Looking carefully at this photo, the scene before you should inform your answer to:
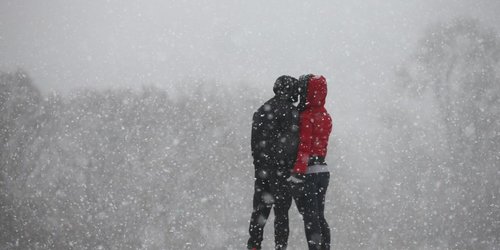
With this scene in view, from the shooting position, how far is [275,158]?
14.7 ft

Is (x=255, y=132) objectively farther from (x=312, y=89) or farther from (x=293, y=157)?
(x=312, y=89)

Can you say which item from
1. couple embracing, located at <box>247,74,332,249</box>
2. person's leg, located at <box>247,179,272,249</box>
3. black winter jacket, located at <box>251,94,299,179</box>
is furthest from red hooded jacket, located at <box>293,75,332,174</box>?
person's leg, located at <box>247,179,272,249</box>

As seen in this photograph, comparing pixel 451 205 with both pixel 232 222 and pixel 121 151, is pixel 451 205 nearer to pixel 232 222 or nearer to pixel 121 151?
pixel 232 222

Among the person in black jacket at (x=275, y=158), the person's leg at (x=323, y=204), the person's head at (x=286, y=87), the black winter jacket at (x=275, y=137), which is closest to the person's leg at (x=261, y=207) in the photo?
the person in black jacket at (x=275, y=158)

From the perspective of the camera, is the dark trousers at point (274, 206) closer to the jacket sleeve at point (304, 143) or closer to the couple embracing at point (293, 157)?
the couple embracing at point (293, 157)

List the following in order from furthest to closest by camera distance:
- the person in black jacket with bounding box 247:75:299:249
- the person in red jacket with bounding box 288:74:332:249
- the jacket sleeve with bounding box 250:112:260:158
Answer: the jacket sleeve with bounding box 250:112:260:158 < the person in black jacket with bounding box 247:75:299:249 < the person in red jacket with bounding box 288:74:332:249

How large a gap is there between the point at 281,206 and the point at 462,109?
46.0m

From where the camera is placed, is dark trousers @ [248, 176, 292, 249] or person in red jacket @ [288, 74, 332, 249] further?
dark trousers @ [248, 176, 292, 249]

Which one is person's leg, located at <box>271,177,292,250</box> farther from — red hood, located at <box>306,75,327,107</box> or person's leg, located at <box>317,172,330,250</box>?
red hood, located at <box>306,75,327,107</box>

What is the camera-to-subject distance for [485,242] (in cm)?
4528

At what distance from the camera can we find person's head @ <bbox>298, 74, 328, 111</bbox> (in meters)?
4.26

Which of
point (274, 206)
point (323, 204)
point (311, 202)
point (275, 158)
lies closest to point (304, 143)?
point (275, 158)

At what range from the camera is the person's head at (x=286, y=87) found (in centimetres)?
445

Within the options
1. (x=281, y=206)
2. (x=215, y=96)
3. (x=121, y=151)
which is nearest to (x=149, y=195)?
(x=121, y=151)
